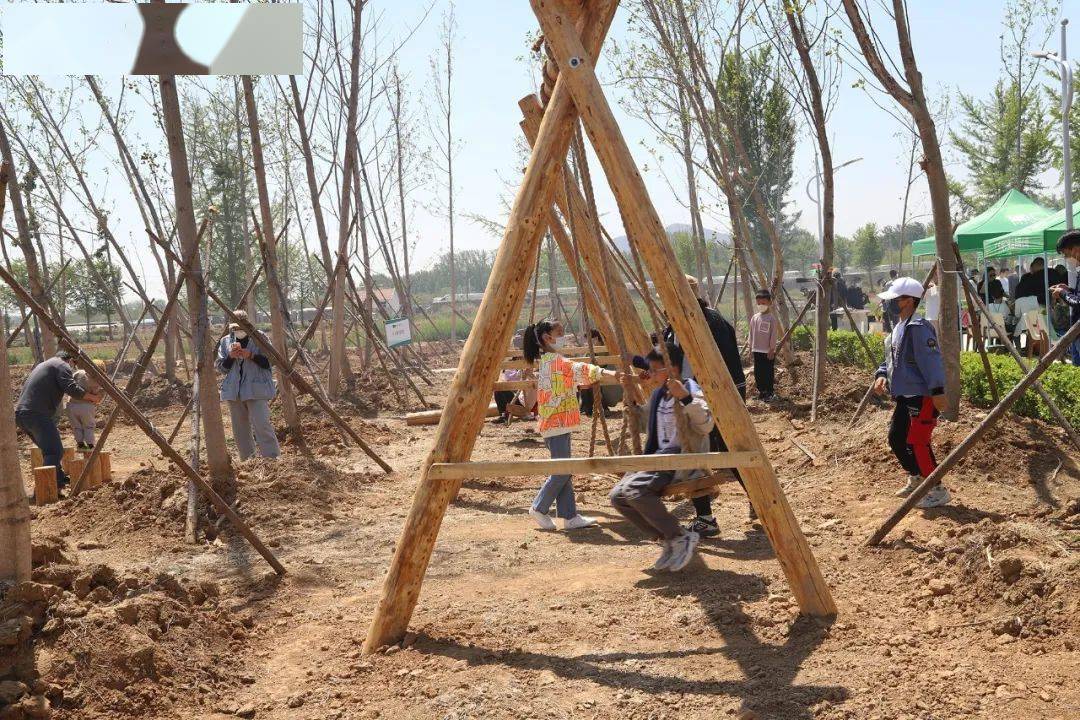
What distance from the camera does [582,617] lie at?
496cm

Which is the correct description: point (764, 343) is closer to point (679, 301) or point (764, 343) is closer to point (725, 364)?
point (725, 364)

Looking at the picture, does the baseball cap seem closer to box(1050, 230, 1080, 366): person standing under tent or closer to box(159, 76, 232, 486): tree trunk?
box(1050, 230, 1080, 366): person standing under tent

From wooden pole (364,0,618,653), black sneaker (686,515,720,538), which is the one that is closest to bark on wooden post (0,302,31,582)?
wooden pole (364,0,618,653)

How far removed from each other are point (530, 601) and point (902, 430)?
296 cm

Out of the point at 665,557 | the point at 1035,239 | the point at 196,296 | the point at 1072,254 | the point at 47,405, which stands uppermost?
the point at 1035,239

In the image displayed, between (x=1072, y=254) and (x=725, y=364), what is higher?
(x=1072, y=254)

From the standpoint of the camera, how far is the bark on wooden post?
171 inches

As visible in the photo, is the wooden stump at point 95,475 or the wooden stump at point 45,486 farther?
the wooden stump at point 95,475

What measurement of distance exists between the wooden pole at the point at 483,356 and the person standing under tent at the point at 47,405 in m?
6.19

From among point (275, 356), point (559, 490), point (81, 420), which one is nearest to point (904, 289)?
point (559, 490)

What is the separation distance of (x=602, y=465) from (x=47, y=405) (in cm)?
719

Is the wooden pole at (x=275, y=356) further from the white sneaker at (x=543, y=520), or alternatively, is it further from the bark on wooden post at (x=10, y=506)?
the bark on wooden post at (x=10, y=506)

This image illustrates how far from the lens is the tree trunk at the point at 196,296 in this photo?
756 centimetres

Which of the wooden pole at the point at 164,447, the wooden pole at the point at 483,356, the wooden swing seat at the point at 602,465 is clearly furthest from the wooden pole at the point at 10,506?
the wooden swing seat at the point at 602,465
